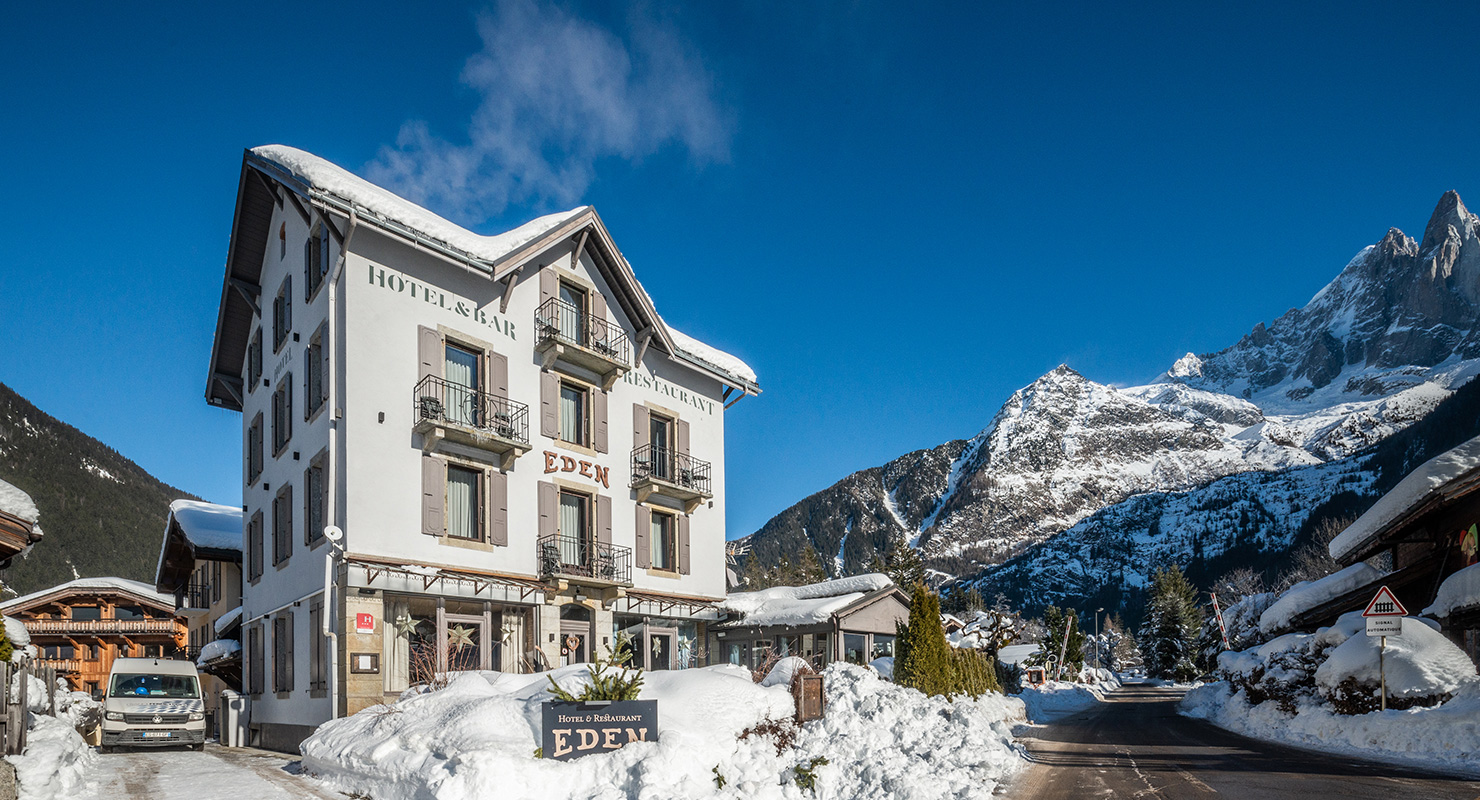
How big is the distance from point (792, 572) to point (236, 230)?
70.0m

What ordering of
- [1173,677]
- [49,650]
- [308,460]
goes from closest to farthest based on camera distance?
1. [308,460]
2. [49,650]
3. [1173,677]

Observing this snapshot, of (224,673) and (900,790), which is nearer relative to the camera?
(900,790)

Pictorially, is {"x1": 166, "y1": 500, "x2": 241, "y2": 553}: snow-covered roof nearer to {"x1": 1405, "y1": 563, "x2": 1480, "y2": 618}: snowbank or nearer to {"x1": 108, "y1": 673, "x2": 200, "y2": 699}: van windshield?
{"x1": 108, "y1": 673, "x2": 200, "y2": 699}: van windshield

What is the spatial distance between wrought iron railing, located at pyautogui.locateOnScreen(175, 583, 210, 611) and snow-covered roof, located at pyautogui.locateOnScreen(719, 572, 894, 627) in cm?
2143

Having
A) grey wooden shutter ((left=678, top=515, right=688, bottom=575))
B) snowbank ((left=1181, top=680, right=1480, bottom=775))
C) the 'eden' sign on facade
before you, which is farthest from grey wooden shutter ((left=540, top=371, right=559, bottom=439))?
snowbank ((left=1181, top=680, right=1480, bottom=775))

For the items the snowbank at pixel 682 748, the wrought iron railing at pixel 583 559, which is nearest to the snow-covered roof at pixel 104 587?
the wrought iron railing at pixel 583 559

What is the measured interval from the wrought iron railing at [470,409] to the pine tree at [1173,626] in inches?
3010

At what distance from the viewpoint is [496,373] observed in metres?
25.4

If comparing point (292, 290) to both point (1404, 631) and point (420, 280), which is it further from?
point (1404, 631)

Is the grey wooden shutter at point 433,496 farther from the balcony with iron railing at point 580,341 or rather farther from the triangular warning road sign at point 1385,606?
the triangular warning road sign at point 1385,606

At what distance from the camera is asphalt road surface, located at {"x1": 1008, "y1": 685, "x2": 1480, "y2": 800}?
1250 cm

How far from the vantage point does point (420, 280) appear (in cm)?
2409

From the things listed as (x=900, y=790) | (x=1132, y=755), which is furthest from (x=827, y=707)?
(x=1132, y=755)

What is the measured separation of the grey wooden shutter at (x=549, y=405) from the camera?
26672mm
